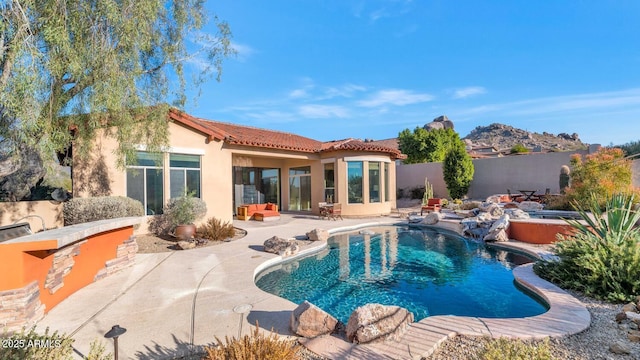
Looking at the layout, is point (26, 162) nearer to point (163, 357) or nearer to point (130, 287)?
point (130, 287)

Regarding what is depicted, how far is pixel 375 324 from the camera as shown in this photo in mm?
4117

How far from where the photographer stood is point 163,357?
3.80 meters

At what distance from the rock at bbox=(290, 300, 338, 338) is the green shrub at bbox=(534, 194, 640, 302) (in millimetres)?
5157

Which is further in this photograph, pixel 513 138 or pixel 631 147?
pixel 513 138

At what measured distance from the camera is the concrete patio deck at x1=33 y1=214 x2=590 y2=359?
13.2ft

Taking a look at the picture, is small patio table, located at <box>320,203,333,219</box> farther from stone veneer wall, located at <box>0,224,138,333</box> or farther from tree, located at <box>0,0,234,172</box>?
stone veneer wall, located at <box>0,224,138,333</box>

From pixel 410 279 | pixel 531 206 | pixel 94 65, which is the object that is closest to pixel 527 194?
pixel 531 206

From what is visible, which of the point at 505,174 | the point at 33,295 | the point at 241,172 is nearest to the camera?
the point at 33,295

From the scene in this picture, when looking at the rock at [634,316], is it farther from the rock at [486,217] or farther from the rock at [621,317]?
the rock at [486,217]

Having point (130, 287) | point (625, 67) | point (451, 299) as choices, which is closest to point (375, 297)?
point (451, 299)

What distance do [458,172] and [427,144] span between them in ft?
44.6

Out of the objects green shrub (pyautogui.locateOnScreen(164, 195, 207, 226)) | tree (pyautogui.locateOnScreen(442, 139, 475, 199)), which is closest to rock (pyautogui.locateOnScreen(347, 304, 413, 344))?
green shrub (pyautogui.locateOnScreen(164, 195, 207, 226))

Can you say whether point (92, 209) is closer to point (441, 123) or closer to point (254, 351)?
point (254, 351)

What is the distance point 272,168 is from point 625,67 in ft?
77.0
